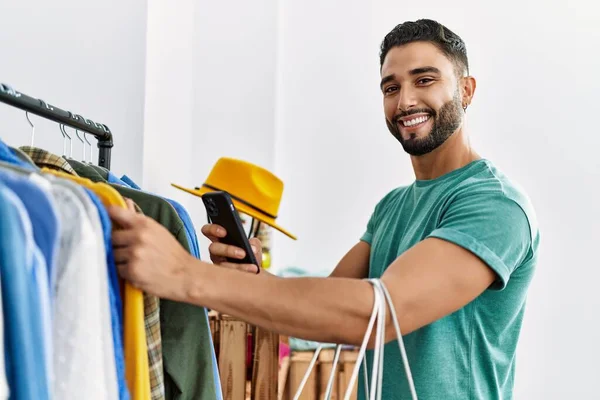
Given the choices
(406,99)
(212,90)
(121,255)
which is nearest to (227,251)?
(121,255)

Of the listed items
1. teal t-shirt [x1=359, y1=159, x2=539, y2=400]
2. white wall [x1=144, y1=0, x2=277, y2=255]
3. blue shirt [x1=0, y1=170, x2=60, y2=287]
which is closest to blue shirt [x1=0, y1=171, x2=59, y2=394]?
blue shirt [x1=0, y1=170, x2=60, y2=287]

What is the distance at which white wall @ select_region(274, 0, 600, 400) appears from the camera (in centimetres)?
259

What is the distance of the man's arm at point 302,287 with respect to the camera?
0.69 metres

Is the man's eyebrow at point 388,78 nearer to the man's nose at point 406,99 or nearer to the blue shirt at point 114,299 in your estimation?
the man's nose at point 406,99

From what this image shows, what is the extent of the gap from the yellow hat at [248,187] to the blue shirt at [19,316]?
4.50 feet

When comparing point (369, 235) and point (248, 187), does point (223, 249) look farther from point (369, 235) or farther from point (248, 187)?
point (248, 187)

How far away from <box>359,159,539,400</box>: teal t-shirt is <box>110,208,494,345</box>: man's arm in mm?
51

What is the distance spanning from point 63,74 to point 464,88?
3.25 feet

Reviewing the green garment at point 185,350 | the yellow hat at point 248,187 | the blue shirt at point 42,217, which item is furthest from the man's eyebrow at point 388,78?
the blue shirt at point 42,217

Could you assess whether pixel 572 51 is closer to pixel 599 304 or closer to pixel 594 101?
pixel 594 101

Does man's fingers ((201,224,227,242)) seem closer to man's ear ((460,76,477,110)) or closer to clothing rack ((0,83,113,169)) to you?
clothing rack ((0,83,113,169))

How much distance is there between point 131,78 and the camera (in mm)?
1764

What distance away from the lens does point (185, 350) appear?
0.86 metres

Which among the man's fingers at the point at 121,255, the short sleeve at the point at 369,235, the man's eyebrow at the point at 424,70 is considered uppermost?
the man's eyebrow at the point at 424,70
